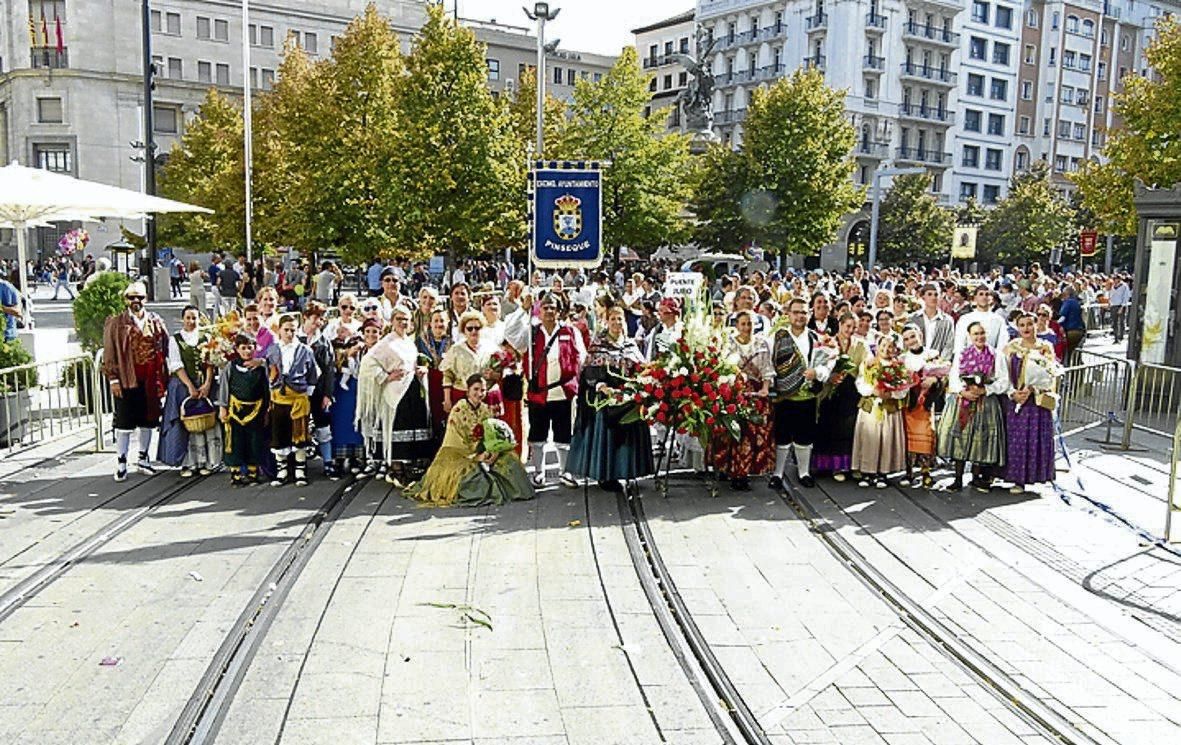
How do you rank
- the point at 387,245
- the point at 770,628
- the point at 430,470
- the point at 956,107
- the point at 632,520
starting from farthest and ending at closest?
the point at 956,107
the point at 387,245
the point at 430,470
the point at 632,520
the point at 770,628

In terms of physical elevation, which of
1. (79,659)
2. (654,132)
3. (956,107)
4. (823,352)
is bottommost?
(79,659)

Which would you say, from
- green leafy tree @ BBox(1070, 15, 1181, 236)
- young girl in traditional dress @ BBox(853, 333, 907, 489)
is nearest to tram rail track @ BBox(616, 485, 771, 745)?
young girl in traditional dress @ BBox(853, 333, 907, 489)

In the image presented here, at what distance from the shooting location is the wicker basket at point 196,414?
10.6m

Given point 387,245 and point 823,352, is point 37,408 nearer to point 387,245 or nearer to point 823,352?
point 823,352

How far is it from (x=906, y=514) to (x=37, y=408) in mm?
10664

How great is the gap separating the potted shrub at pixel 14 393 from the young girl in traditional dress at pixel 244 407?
10.3 ft

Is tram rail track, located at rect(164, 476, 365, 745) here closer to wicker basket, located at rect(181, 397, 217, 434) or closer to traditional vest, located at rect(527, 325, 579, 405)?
wicker basket, located at rect(181, 397, 217, 434)

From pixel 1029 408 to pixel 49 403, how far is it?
11.4m

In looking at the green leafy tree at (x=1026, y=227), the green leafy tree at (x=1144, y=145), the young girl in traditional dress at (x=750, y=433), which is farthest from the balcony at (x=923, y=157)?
the young girl in traditional dress at (x=750, y=433)

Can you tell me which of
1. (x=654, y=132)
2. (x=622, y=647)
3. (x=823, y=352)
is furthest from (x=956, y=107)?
(x=622, y=647)

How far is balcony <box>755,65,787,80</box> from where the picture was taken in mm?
72000

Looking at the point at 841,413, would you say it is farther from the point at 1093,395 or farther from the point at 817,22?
the point at 817,22

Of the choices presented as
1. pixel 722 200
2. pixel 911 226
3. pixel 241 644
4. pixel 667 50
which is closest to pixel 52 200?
pixel 241 644

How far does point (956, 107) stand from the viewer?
76.9 m
